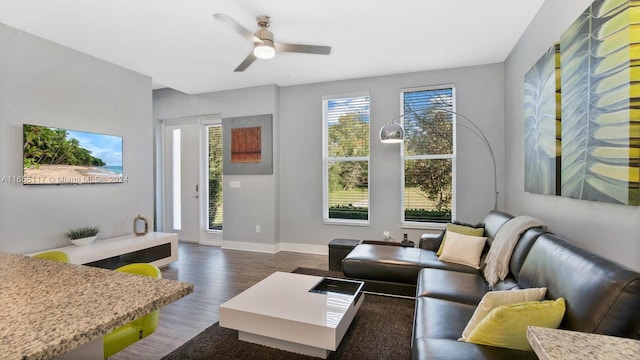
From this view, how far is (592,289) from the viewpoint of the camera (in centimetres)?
122

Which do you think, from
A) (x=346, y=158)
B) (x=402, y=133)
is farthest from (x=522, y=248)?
(x=346, y=158)

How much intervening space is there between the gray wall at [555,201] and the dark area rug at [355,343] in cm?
137

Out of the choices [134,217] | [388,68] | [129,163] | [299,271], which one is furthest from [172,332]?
[388,68]

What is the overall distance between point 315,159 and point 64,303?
4195mm

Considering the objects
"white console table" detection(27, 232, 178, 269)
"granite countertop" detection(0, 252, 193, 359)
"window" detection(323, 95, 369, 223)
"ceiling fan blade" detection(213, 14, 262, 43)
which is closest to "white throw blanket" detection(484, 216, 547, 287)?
"granite countertop" detection(0, 252, 193, 359)

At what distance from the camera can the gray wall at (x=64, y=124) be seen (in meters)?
2.98

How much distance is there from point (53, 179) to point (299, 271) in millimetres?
2974

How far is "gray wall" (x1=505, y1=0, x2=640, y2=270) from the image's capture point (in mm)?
1591

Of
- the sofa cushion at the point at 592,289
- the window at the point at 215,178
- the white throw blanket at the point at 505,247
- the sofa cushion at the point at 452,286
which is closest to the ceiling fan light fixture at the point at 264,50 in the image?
the sofa cushion at the point at 452,286

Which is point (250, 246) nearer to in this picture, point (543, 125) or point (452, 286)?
point (452, 286)

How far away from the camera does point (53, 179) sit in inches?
129

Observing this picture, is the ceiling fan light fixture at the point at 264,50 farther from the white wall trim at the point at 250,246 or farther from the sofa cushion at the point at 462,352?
the white wall trim at the point at 250,246

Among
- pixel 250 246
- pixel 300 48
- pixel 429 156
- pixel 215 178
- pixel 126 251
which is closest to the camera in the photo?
pixel 300 48

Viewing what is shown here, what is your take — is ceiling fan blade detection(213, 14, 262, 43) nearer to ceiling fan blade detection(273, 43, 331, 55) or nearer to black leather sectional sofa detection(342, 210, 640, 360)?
ceiling fan blade detection(273, 43, 331, 55)
